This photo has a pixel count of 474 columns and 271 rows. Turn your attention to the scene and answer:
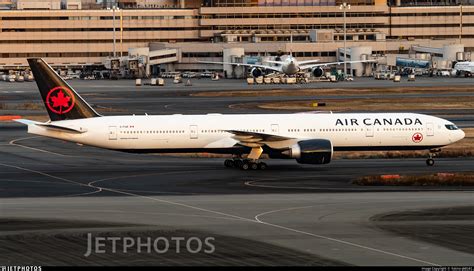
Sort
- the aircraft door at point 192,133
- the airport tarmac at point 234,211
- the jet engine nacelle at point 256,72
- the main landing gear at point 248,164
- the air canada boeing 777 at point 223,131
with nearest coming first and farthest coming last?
the airport tarmac at point 234,211 → the main landing gear at point 248,164 → the air canada boeing 777 at point 223,131 → the aircraft door at point 192,133 → the jet engine nacelle at point 256,72

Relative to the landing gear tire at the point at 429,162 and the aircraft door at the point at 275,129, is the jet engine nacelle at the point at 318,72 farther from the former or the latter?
the aircraft door at the point at 275,129

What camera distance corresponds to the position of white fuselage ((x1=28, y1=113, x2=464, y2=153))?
70.6 m

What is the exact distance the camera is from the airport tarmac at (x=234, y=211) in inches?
1607

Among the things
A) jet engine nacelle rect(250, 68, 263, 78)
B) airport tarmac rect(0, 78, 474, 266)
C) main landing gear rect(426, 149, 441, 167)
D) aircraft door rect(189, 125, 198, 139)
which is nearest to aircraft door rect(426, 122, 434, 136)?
Result: main landing gear rect(426, 149, 441, 167)

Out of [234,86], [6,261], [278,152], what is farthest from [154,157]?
[234,86]

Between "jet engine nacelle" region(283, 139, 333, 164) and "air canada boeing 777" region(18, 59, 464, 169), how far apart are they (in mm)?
1250

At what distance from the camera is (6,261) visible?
128ft

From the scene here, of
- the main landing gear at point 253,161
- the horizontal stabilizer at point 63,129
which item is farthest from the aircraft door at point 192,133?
the horizontal stabilizer at point 63,129

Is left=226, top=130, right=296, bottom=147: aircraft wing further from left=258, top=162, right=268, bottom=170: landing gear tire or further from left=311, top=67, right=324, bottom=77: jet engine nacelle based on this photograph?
Result: left=311, top=67, right=324, bottom=77: jet engine nacelle

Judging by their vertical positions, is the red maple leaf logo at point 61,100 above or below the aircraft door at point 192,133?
above

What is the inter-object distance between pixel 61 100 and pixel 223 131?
10.5 meters

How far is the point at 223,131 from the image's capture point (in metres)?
71.2

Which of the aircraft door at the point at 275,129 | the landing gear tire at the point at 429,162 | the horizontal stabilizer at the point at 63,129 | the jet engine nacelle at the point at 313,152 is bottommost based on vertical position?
the landing gear tire at the point at 429,162

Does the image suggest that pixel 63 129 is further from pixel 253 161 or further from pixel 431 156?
pixel 431 156
